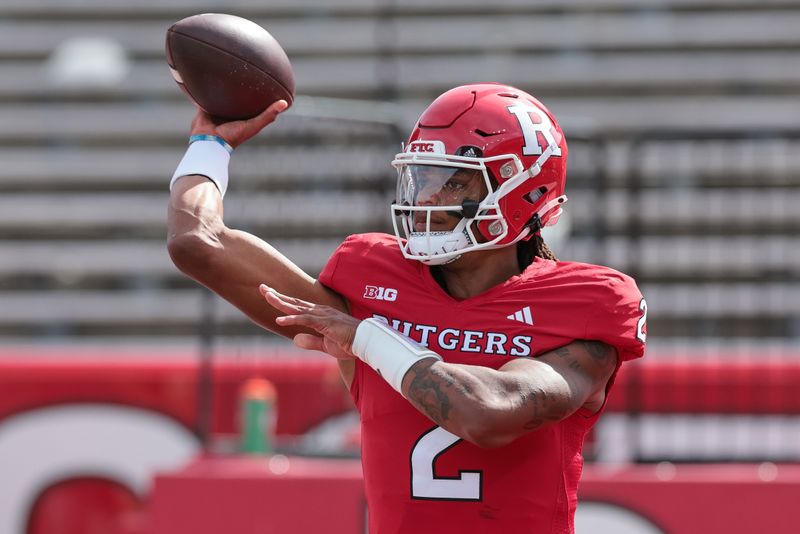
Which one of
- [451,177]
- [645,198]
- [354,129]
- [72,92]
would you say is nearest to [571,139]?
[354,129]

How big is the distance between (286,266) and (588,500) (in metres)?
2.73

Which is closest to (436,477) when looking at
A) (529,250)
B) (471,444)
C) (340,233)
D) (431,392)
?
(471,444)

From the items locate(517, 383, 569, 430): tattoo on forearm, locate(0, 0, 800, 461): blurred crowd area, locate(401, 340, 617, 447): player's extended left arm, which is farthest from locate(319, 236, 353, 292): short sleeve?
locate(0, 0, 800, 461): blurred crowd area

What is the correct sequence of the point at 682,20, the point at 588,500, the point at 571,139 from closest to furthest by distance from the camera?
the point at 588,500
the point at 571,139
the point at 682,20

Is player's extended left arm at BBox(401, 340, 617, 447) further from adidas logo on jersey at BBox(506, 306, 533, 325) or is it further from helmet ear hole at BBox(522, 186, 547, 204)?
helmet ear hole at BBox(522, 186, 547, 204)

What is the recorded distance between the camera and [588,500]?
5207 mm

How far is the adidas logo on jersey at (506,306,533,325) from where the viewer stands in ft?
8.83

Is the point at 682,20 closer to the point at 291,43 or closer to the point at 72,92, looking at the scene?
the point at 291,43

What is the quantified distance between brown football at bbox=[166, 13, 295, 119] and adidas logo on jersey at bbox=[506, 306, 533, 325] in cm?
82

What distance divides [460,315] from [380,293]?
0.63 ft

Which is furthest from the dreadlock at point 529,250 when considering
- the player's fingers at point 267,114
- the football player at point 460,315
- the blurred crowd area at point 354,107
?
the blurred crowd area at point 354,107

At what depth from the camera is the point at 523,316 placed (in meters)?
2.70

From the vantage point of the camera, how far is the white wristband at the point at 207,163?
289 centimetres

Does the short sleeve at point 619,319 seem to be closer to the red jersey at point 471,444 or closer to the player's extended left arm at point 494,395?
the red jersey at point 471,444
